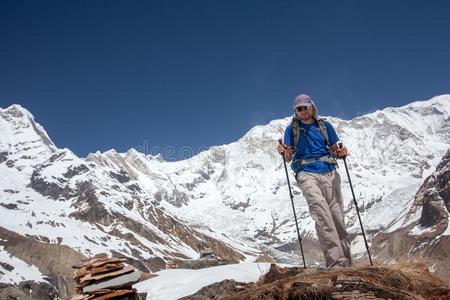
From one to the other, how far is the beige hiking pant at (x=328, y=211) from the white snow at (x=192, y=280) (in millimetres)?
1612

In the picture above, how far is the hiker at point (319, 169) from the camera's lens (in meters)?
8.31

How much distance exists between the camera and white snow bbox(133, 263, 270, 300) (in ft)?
32.4

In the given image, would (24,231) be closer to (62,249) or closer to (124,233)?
(62,249)

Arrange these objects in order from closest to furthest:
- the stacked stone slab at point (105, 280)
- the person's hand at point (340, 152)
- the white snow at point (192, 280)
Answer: the stacked stone slab at point (105, 280) < the person's hand at point (340, 152) < the white snow at point (192, 280)

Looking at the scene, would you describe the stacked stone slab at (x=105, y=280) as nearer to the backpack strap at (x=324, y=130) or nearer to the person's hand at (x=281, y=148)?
the person's hand at (x=281, y=148)

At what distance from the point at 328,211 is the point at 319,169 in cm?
77

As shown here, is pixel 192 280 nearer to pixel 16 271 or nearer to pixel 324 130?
pixel 324 130

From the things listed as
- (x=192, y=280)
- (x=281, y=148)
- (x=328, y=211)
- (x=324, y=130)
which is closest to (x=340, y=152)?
(x=324, y=130)

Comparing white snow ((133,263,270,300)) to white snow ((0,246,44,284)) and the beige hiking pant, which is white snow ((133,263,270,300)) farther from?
white snow ((0,246,44,284))

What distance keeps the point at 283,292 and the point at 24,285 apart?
354ft

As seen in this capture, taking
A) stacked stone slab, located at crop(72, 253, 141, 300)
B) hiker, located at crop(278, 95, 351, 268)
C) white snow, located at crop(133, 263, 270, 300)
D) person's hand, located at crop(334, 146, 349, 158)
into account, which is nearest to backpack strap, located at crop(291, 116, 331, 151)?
hiker, located at crop(278, 95, 351, 268)

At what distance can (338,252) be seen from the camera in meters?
8.09

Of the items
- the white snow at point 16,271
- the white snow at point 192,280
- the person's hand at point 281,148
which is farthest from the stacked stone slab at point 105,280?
the white snow at point 16,271

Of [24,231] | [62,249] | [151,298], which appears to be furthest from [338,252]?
[24,231]
